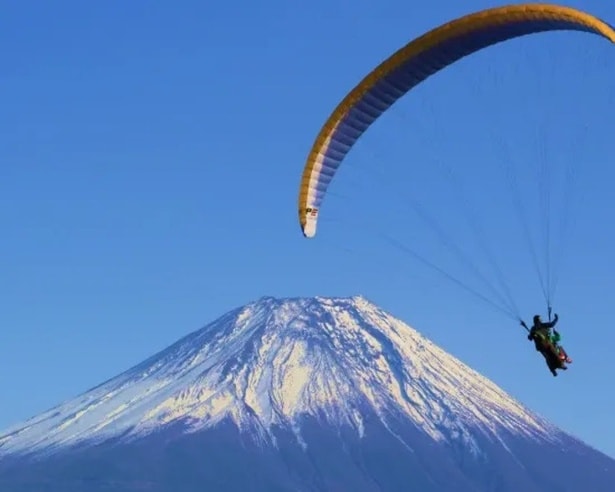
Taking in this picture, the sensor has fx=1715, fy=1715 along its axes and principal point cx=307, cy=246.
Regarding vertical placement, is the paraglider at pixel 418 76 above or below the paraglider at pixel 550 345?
above

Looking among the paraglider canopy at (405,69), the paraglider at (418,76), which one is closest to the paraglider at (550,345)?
the paraglider at (418,76)

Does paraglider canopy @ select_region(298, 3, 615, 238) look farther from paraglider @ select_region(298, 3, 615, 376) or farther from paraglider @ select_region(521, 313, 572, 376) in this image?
paraglider @ select_region(521, 313, 572, 376)

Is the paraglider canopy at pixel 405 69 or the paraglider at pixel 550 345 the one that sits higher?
the paraglider canopy at pixel 405 69

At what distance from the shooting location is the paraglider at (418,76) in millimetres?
32906

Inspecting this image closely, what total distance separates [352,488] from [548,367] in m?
165

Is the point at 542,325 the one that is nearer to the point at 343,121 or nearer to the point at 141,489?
the point at 343,121

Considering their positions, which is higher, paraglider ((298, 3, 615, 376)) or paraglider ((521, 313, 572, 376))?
paraglider ((298, 3, 615, 376))

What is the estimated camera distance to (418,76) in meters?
35.5

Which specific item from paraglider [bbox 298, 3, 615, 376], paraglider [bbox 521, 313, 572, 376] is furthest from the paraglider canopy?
paraglider [bbox 521, 313, 572, 376]

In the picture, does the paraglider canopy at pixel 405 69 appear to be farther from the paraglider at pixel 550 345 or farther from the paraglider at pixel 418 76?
the paraglider at pixel 550 345

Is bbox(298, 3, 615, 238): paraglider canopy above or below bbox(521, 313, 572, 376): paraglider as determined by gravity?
above

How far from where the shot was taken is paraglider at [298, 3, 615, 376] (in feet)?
108

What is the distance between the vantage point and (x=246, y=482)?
199 metres

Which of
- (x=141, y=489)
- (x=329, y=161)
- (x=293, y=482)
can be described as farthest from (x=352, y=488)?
(x=329, y=161)
